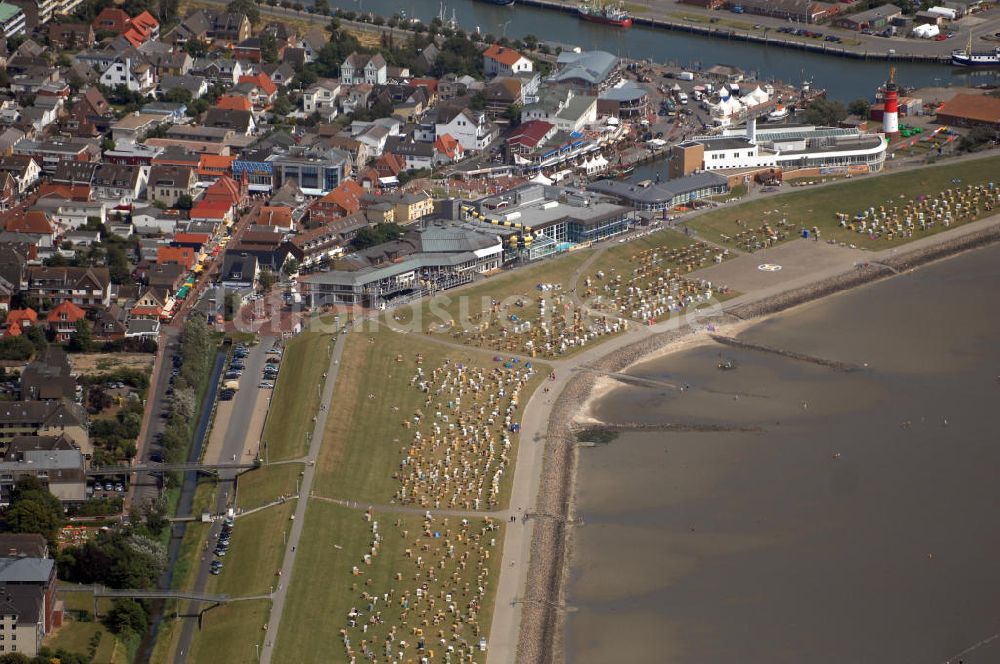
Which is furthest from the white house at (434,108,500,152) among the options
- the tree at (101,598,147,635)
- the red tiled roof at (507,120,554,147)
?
the tree at (101,598,147,635)

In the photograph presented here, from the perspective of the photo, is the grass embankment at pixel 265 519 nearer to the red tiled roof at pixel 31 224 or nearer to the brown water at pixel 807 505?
the brown water at pixel 807 505

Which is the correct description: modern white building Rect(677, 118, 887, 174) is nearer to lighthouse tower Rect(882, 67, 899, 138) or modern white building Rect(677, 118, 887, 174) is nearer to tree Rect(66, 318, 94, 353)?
lighthouse tower Rect(882, 67, 899, 138)

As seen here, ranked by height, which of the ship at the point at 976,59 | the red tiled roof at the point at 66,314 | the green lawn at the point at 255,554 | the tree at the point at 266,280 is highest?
the ship at the point at 976,59

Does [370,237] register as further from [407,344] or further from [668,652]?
[668,652]

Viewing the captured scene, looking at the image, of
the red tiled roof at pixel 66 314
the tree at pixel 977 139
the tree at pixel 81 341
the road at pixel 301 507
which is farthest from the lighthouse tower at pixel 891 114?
the tree at pixel 81 341

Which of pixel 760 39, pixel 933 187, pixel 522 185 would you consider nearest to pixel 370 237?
pixel 522 185

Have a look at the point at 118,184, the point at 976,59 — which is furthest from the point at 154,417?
the point at 976,59
